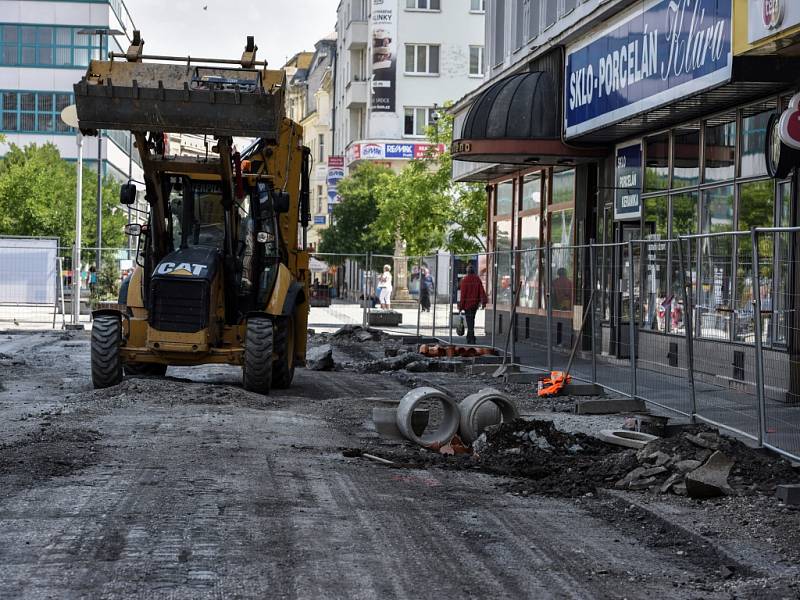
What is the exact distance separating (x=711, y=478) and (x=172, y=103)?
7914mm

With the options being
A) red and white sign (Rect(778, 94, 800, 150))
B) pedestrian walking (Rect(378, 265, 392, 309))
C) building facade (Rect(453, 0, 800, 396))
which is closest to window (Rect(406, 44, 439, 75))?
pedestrian walking (Rect(378, 265, 392, 309))

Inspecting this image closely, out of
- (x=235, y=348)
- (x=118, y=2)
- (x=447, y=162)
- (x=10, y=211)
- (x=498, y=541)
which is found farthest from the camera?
(x=118, y=2)

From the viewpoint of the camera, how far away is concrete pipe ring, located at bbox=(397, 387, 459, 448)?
11844 mm

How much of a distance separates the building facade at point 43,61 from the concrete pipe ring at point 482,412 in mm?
67123

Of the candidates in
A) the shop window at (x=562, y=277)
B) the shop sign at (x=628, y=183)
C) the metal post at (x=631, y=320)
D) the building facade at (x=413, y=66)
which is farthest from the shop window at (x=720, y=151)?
the building facade at (x=413, y=66)

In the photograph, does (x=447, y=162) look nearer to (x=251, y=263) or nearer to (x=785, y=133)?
(x=251, y=263)

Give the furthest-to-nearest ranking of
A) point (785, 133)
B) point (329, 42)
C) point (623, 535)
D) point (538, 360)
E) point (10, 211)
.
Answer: point (329, 42) < point (10, 211) < point (538, 360) < point (785, 133) < point (623, 535)

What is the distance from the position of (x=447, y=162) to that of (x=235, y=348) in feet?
97.3

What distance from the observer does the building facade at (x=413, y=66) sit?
234ft

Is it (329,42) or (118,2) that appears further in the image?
(329,42)

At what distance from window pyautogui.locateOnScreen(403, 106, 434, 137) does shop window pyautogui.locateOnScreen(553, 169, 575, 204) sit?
151ft

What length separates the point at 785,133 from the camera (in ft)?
44.6

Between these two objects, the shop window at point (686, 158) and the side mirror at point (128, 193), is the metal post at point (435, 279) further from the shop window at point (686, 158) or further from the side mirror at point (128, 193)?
the side mirror at point (128, 193)

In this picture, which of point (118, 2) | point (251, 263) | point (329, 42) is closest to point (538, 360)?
point (251, 263)
